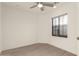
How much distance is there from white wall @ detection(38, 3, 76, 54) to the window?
0.23m

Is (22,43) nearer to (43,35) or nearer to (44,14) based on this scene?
(43,35)

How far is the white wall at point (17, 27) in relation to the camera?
16.0ft

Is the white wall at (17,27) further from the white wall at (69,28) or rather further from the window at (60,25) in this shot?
the window at (60,25)

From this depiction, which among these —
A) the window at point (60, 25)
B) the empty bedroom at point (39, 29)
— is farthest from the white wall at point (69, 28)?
the window at point (60, 25)

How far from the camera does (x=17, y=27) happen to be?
5.53 m

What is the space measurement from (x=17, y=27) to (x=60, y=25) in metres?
2.44

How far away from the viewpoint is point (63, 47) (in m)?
5.05

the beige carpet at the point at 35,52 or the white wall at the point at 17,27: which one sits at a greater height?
the white wall at the point at 17,27

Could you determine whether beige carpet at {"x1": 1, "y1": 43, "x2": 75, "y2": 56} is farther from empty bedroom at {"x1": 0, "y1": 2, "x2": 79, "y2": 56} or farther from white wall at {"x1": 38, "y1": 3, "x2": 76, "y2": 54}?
white wall at {"x1": 38, "y1": 3, "x2": 76, "y2": 54}

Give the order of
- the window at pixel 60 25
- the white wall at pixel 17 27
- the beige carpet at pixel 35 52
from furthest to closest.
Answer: the window at pixel 60 25 → the white wall at pixel 17 27 → the beige carpet at pixel 35 52

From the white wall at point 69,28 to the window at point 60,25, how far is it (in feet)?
0.77

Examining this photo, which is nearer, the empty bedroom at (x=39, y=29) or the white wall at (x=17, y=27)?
the empty bedroom at (x=39, y=29)

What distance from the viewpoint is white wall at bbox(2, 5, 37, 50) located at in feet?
16.0

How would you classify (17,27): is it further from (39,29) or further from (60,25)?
(60,25)
